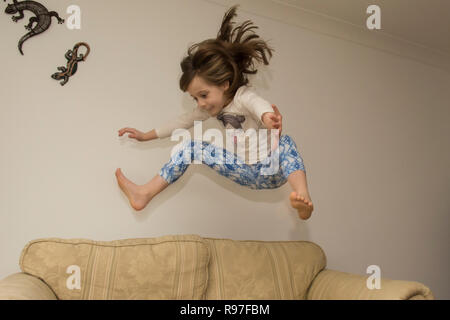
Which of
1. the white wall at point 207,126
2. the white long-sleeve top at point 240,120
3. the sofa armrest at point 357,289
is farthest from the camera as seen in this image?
the white wall at point 207,126

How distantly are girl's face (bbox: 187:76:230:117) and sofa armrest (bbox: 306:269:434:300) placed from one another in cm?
100

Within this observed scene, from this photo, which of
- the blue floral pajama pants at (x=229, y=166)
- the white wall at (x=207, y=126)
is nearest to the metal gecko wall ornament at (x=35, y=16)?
the white wall at (x=207, y=126)

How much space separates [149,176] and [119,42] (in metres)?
0.74

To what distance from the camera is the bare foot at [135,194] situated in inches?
75.5

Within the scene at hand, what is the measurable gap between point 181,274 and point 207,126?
0.89m

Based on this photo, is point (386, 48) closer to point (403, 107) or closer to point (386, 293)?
point (403, 107)

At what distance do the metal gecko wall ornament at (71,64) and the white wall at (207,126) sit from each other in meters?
0.03

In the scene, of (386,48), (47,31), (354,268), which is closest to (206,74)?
(47,31)

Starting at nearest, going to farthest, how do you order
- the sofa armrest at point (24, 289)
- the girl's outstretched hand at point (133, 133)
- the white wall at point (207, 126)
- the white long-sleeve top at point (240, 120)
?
1. the sofa armrest at point (24, 289)
2. the white long-sleeve top at point (240, 120)
3. the white wall at point (207, 126)
4. the girl's outstretched hand at point (133, 133)

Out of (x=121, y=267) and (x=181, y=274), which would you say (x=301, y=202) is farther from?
(x=121, y=267)

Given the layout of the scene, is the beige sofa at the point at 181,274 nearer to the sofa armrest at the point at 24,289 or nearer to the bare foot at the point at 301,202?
the sofa armrest at the point at 24,289

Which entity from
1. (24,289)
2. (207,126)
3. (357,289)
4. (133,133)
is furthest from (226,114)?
(24,289)

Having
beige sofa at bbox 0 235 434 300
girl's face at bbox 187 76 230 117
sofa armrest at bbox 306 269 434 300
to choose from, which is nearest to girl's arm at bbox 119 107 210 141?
girl's face at bbox 187 76 230 117

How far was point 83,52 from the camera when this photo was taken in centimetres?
203
